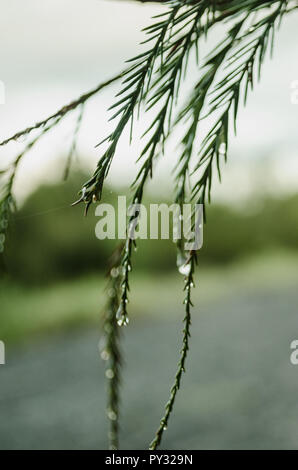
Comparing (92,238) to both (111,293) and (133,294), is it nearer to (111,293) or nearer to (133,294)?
(133,294)

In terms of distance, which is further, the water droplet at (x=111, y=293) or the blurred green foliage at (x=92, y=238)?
the blurred green foliage at (x=92, y=238)

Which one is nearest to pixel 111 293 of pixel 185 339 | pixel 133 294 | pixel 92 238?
pixel 185 339

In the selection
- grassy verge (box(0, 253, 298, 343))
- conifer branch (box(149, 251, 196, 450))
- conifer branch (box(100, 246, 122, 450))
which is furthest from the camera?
grassy verge (box(0, 253, 298, 343))

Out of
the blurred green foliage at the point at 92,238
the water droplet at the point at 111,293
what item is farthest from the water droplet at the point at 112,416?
the blurred green foliage at the point at 92,238

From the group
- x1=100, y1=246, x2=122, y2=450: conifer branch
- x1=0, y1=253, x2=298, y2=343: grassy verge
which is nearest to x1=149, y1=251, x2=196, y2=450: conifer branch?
x1=100, y1=246, x2=122, y2=450: conifer branch

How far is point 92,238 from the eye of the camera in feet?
37.0

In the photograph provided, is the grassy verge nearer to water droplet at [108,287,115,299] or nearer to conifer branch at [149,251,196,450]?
water droplet at [108,287,115,299]

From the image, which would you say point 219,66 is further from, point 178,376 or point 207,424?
point 207,424

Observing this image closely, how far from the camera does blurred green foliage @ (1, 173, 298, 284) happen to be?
32.9ft

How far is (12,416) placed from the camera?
5926 millimetres

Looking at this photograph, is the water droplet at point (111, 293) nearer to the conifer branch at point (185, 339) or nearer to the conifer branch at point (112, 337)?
the conifer branch at point (112, 337)

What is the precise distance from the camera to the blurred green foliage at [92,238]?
32.9ft

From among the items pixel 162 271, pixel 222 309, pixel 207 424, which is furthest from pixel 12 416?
pixel 162 271

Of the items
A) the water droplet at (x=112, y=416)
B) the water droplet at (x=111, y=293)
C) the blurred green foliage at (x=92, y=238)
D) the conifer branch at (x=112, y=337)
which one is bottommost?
the water droplet at (x=112, y=416)
